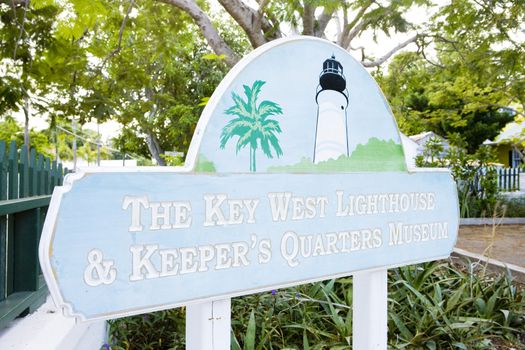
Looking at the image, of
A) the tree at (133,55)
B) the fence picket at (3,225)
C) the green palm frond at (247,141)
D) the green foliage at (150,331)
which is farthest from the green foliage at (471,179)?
the green palm frond at (247,141)

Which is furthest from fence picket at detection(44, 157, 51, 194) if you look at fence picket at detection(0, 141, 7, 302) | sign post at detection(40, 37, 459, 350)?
sign post at detection(40, 37, 459, 350)

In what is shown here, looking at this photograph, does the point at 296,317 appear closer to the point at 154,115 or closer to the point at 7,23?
the point at 7,23

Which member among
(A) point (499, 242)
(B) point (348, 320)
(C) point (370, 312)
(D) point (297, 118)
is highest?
(D) point (297, 118)

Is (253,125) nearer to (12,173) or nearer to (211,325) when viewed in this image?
(211,325)

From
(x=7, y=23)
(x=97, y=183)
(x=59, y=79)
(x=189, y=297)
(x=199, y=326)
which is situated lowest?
(x=199, y=326)

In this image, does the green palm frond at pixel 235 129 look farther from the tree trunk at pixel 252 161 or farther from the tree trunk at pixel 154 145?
the tree trunk at pixel 154 145

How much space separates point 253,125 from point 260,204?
30 centimetres

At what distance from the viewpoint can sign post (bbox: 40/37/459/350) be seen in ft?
4.61

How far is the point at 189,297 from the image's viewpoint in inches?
61.9

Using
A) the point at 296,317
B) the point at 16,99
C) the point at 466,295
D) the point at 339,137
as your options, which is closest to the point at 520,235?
the point at 466,295

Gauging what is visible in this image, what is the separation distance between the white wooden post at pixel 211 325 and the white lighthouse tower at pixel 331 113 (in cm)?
70

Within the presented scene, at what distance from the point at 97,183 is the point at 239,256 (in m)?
0.56

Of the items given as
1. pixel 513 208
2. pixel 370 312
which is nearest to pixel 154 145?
pixel 513 208

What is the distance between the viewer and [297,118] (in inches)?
75.2
